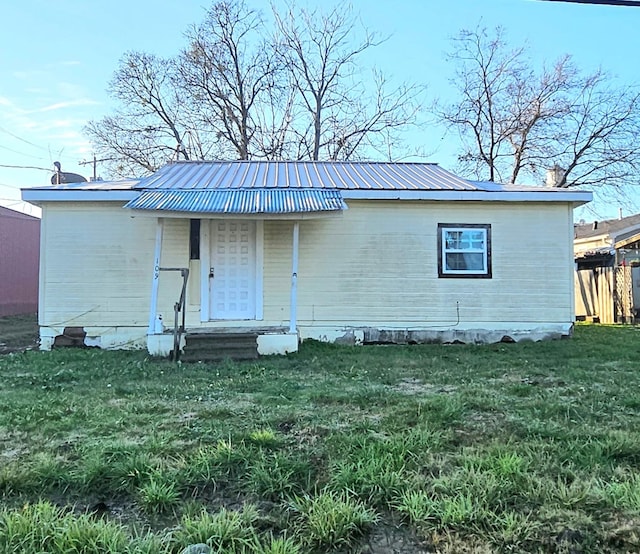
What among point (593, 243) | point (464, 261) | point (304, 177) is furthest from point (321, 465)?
point (593, 243)

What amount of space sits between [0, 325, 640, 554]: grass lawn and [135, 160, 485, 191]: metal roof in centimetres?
444

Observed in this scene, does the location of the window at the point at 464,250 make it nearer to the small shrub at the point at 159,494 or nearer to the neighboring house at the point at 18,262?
the small shrub at the point at 159,494

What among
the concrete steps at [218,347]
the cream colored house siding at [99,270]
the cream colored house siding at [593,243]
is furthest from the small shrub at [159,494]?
the cream colored house siding at [593,243]

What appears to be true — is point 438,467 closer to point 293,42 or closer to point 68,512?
point 68,512

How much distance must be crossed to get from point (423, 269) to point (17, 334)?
9360mm

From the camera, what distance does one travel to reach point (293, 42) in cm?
2227

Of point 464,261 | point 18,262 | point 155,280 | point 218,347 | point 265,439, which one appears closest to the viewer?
point 265,439

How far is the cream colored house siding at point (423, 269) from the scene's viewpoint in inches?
349

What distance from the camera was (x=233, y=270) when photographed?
8.77 metres

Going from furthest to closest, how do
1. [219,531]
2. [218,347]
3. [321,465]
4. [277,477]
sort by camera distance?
[218,347] < [321,465] < [277,477] < [219,531]

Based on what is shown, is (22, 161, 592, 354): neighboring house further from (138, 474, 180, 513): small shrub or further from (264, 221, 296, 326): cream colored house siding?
(138, 474, 180, 513): small shrub

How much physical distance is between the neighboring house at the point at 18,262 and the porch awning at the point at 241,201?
11382 mm

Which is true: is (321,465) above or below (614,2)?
below

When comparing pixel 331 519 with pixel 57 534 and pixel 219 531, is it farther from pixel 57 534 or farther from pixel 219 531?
pixel 57 534
